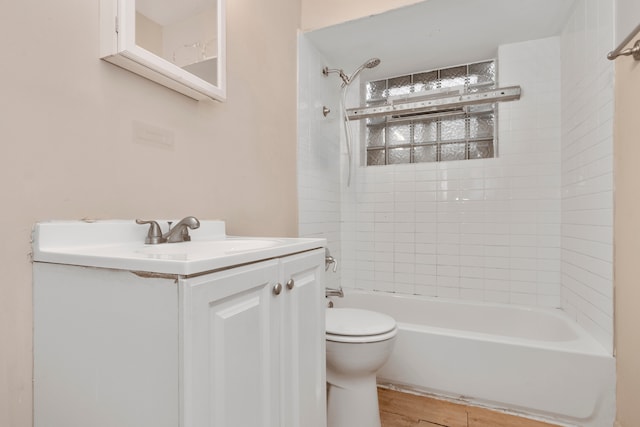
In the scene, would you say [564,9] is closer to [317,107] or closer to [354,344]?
[317,107]

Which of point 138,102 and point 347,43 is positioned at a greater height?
point 347,43

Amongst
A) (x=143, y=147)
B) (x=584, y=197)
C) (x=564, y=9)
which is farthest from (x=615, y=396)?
(x=143, y=147)

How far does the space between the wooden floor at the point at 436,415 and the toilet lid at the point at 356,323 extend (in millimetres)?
486

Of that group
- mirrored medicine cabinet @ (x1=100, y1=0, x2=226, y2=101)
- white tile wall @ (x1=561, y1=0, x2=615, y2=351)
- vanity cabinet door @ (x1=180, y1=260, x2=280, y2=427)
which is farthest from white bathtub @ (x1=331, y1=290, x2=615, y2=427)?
mirrored medicine cabinet @ (x1=100, y1=0, x2=226, y2=101)

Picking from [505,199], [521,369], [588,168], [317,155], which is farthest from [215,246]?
[505,199]

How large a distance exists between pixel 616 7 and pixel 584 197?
0.85 meters

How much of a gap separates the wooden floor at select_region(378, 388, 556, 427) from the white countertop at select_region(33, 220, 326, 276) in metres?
1.04

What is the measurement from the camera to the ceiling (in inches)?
72.0

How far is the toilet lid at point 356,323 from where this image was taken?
1366 mm

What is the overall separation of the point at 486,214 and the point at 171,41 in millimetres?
2063

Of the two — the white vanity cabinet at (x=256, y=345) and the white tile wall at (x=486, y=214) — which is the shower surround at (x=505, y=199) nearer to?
the white tile wall at (x=486, y=214)

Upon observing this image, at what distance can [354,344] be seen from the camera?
1346mm

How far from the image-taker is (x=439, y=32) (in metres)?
2.05

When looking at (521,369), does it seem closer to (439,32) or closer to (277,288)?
(277,288)
